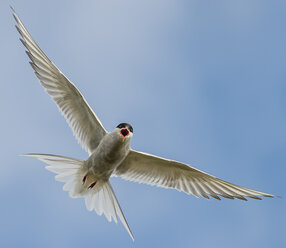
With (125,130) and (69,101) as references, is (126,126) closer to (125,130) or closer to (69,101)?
(125,130)

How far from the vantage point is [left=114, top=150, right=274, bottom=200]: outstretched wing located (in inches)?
314

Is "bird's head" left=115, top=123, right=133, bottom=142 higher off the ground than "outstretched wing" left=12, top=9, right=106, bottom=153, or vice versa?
"outstretched wing" left=12, top=9, right=106, bottom=153

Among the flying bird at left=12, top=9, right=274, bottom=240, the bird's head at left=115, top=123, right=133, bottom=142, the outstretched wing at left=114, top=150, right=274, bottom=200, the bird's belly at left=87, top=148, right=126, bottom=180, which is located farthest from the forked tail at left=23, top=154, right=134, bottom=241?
the bird's head at left=115, top=123, right=133, bottom=142

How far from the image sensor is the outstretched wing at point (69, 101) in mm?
7809

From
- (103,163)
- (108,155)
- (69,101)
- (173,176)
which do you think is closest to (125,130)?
(108,155)

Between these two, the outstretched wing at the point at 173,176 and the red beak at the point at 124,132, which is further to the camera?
the outstretched wing at the point at 173,176

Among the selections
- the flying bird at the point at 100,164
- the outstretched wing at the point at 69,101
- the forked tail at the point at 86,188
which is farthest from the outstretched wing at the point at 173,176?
the outstretched wing at the point at 69,101

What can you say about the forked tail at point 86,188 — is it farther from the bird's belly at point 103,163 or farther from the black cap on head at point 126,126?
the black cap on head at point 126,126

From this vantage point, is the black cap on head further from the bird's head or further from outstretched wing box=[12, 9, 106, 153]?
outstretched wing box=[12, 9, 106, 153]

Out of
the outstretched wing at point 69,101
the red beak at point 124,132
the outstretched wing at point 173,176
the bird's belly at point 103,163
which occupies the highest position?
the outstretched wing at point 69,101

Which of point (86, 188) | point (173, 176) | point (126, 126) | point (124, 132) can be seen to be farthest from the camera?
point (173, 176)

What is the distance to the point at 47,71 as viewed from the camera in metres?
7.93

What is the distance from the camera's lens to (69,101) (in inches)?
318

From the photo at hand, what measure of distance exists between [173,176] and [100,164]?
4.88 ft
